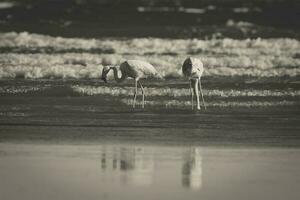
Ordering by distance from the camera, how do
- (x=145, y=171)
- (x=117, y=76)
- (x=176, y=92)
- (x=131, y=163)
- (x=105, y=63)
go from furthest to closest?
(x=105, y=63) < (x=117, y=76) < (x=176, y=92) < (x=131, y=163) < (x=145, y=171)

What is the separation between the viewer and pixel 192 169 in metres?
12.2

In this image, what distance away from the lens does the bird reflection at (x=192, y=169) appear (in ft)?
36.6

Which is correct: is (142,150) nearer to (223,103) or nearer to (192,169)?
(192,169)

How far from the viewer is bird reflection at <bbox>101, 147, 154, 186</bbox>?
1149 centimetres

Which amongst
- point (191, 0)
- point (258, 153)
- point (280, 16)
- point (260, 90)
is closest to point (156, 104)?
point (260, 90)

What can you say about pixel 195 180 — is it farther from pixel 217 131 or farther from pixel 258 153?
pixel 217 131

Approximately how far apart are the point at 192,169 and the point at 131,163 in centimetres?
89

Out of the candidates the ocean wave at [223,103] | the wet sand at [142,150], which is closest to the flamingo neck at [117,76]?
the wet sand at [142,150]

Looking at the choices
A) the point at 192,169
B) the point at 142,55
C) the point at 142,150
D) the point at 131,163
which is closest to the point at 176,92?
the point at 142,150

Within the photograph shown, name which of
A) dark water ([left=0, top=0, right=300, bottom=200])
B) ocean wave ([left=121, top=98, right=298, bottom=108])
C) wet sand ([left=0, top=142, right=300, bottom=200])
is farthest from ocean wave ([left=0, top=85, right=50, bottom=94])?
wet sand ([left=0, top=142, right=300, bottom=200])

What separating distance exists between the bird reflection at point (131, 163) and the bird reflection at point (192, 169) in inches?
15.6

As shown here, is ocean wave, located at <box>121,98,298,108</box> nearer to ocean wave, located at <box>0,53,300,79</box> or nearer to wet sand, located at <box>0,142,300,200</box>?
wet sand, located at <box>0,142,300,200</box>

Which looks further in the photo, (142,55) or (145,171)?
(142,55)

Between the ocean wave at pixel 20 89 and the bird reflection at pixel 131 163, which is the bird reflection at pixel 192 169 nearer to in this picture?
the bird reflection at pixel 131 163
